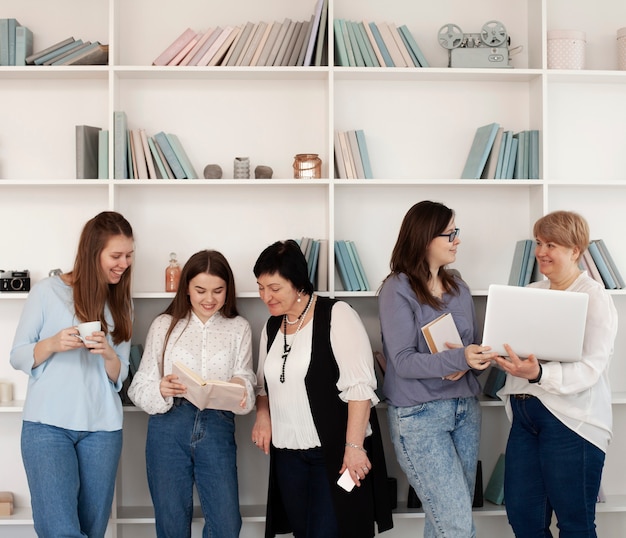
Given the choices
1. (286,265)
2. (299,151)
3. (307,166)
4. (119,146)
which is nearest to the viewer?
(286,265)

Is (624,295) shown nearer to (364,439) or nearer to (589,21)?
(589,21)

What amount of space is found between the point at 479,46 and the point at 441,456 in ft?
6.74

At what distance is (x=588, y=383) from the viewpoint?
305 cm

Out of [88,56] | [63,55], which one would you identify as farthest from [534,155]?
[63,55]

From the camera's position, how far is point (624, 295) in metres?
4.23

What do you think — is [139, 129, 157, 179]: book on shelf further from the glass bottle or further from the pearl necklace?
the pearl necklace

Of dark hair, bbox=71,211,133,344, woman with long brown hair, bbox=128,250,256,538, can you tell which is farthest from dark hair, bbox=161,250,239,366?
dark hair, bbox=71,211,133,344

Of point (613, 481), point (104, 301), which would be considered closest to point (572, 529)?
point (613, 481)

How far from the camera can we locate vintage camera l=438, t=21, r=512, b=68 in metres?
3.96

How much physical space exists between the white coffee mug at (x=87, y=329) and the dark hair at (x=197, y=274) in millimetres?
472

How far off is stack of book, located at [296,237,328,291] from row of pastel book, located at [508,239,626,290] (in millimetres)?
932

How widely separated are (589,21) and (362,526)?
2851 mm

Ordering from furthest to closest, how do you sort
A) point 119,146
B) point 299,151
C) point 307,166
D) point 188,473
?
point 299,151 < point 307,166 < point 119,146 < point 188,473

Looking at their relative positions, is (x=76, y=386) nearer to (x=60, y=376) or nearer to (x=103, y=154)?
(x=60, y=376)
